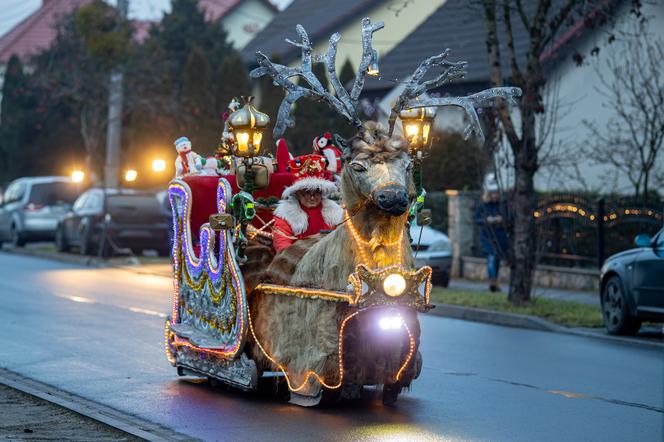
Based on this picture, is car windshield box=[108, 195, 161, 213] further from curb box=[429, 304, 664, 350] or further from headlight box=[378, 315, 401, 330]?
headlight box=[378, 315, 401, 330]

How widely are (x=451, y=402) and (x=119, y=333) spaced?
589cm

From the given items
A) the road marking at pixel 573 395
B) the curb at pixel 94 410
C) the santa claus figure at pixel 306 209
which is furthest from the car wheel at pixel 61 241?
the santa claus figure at pixel 306 209

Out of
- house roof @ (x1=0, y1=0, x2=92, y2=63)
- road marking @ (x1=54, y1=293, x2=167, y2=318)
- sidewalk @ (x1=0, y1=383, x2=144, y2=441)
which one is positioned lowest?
sidewalk @ (x1=0, y1=383, x2=144, y2=441)

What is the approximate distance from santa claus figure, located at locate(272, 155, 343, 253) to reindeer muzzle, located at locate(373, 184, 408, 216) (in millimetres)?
1688

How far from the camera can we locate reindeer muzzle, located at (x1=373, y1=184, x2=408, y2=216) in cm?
1013

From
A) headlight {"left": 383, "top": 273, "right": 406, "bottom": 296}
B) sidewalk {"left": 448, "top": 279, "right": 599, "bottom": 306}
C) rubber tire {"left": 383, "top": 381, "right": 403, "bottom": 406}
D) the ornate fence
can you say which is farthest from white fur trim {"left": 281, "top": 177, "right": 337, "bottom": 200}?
the ornate fence

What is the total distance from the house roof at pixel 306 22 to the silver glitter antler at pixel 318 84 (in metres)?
39.0

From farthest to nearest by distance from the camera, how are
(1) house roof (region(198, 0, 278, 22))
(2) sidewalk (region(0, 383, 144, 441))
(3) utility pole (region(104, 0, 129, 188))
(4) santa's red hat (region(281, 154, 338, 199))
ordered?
(1) house roof (region(198, 0, 278, 22)), (3) utility pole (region(104, 0, 129, 188)), (4) santa's red hat (region(281, 154, 338, 199)), (2) sidewalk (region(0, 383, 144, 441))

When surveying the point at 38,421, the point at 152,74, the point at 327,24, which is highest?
the point at 327,24

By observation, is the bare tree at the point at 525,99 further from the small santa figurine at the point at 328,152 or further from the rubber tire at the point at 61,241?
the rubber tire at the point at 61,241

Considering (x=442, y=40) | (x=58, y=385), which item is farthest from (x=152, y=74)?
(x=58, y=385)

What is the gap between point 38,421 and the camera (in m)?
10.3

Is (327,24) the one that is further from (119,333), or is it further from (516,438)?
(516,438)

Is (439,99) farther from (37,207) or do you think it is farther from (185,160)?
(37,207)
